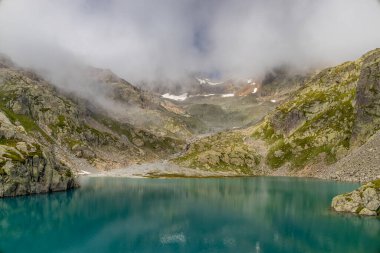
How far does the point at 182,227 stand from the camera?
6738cm

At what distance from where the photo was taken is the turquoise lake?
5338cm

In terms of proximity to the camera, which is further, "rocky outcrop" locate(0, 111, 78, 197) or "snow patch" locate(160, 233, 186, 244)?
"rocky outcrop" locate(0, 111, 78, 197)

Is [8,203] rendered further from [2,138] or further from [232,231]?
[232,231]

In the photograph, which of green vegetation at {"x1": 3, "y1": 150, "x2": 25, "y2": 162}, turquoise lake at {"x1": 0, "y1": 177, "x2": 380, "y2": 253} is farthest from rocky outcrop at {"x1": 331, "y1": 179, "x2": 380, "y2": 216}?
green vegetation at {"x1": 3, "y1": 150, "x2": 25, "y2": 162}

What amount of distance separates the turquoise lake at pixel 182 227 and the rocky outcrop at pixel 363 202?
3327mm

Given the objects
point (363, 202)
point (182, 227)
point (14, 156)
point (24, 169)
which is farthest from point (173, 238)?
point (14, 156)

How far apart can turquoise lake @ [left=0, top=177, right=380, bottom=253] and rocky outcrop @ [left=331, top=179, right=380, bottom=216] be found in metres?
3.33

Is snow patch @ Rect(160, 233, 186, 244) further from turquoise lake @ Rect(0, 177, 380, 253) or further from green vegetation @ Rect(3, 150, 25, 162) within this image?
green vegetation @ Rect(3, 150, 25, 162)

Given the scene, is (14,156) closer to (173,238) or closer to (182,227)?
(182,227)

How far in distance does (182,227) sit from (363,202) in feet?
133

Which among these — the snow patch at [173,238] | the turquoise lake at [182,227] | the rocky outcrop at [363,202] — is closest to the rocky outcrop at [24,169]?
the turquoise lake at [182,227]

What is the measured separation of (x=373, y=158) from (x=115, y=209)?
387 feet

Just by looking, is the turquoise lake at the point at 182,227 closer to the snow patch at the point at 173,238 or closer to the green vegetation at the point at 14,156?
the snow patch at the point at 173,238

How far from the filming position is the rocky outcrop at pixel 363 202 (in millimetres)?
75188
